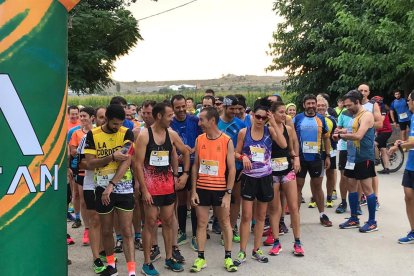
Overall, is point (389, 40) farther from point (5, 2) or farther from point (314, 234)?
point (5, 2)

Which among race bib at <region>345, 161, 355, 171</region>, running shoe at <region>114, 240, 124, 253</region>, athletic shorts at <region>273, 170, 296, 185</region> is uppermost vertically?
race bib at <region>345, 161, 355, 171</region>

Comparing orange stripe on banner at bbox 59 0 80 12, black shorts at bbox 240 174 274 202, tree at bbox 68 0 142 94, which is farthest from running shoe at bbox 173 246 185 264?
tree at bbox 68 0 142 94

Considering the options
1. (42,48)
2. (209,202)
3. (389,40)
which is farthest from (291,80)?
(42,48)

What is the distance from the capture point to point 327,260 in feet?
18.5

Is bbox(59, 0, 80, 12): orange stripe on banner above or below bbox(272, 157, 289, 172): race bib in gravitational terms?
above

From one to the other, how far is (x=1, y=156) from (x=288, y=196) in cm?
374

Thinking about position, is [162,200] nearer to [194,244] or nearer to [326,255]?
[194,244]

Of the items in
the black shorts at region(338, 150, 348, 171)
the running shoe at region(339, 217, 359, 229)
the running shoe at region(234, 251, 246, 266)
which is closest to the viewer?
the running shoe at region(234, 251, 246, 266)

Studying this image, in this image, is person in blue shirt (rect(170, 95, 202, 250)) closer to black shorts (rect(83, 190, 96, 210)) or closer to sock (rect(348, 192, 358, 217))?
black shorts (rect(83, 190, 96, 210))

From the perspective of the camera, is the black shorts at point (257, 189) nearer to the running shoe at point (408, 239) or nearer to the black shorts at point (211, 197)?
the black shorts at point (211, 197)

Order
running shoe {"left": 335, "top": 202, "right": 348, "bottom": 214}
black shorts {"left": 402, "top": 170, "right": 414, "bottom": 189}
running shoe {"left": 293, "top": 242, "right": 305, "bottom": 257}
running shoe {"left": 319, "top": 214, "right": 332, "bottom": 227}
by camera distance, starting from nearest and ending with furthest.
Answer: running shoe {"left": 293, "top": 242, "right": 305, "bottom": 257}, black shorts {"left": 402, "top": 170, "right": 414, "bottom": 189}, running shoe {"left": 319, "top": 214, "right": 332, "bottom": 227}, running shoe {"left": 335, "top": 202, "right": 348, "bottom": 214}

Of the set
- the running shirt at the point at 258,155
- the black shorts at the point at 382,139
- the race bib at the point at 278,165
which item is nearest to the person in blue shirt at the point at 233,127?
the race bib at the point at 278,165

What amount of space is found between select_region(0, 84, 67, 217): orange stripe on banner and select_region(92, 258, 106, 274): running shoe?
2.24 meters

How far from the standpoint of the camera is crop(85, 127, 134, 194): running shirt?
190 inches
